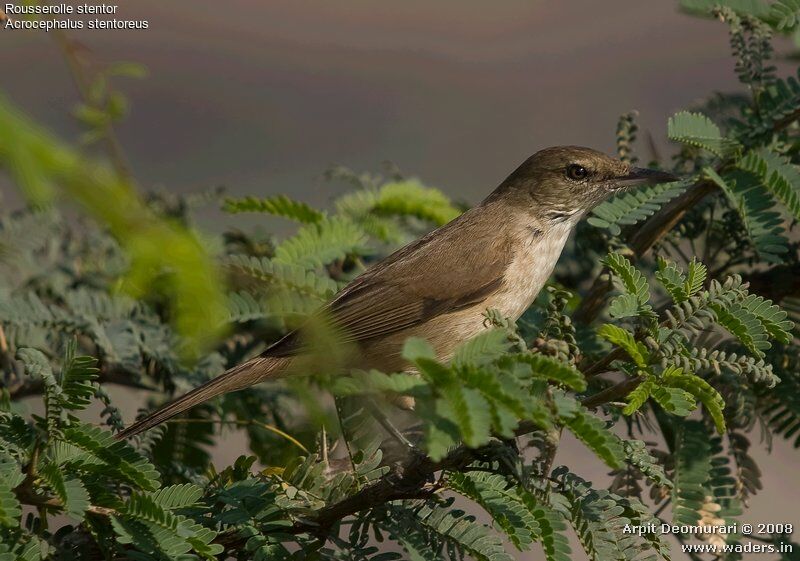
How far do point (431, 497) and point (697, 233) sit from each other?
72.9 inches

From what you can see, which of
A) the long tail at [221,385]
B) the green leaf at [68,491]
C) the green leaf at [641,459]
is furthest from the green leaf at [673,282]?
the long tail at [221,385]

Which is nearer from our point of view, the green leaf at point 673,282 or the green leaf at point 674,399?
the green leaf at point 674,399

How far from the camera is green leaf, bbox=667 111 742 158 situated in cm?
323

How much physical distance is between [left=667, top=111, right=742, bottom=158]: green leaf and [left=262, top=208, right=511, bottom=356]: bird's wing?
3.29 ft

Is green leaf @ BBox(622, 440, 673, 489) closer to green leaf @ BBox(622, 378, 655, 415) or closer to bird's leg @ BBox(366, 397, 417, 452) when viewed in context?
green leaf @ BBox(622, 378, 655, 415)

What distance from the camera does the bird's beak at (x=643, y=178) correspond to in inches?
138

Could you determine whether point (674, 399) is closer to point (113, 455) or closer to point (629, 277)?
point (629, 277)

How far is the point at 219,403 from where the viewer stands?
3574 millimetres

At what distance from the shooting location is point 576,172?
4297 mm

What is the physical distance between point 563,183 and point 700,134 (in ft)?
3.57

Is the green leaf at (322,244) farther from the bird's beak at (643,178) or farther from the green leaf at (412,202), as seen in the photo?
the bird's beak at (643,178)

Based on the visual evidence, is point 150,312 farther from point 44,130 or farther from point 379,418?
point 44,130

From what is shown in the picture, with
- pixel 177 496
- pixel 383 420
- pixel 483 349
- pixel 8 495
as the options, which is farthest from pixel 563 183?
pixel 8 495

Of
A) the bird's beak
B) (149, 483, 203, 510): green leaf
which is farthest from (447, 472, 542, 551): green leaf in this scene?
the bird's beak
